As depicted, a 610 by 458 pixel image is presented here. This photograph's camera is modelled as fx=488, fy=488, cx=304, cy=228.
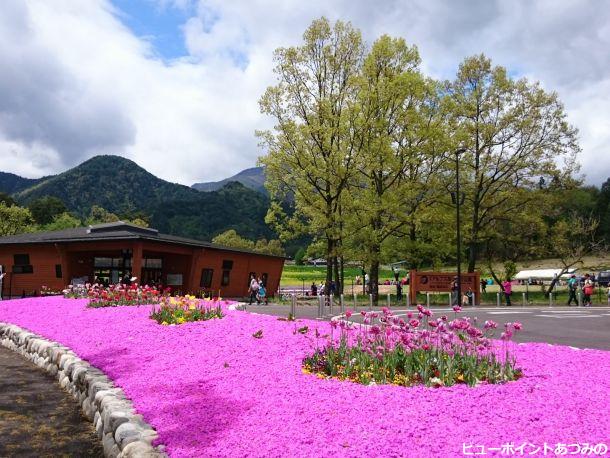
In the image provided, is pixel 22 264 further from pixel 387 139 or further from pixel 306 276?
pixel 306 276

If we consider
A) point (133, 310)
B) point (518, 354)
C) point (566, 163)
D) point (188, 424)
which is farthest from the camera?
point (566, 163)

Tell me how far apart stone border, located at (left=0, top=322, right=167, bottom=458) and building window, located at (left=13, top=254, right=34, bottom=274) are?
25.1 m

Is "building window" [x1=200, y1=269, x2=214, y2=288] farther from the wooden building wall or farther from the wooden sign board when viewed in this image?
the wooden sign board

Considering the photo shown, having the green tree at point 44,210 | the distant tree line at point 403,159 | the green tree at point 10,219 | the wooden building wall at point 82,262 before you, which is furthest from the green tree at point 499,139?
the green tree at point 44,210

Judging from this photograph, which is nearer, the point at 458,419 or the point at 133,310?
the point at 458,419

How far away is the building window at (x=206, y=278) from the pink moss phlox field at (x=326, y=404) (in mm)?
25919

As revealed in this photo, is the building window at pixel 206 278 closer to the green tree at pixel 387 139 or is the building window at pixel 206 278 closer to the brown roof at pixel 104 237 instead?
the brown roof at pixel 104 237

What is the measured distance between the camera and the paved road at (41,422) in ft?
20.8

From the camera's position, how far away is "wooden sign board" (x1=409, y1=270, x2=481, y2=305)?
105 feet

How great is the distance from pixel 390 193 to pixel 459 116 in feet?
35.9

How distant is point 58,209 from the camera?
403 ft

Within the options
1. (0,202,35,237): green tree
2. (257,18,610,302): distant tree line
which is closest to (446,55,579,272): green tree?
(257,18,610,302): distant tree line

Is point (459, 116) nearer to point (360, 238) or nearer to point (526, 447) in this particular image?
point (360, 238)

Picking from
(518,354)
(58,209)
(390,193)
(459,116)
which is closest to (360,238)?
(390,193)
